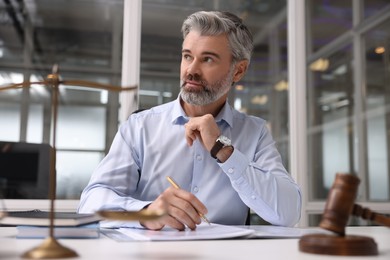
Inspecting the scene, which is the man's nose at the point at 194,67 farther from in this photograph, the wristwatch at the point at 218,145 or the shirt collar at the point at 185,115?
the wristwatch at the point at 218,145

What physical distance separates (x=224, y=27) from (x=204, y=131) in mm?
512

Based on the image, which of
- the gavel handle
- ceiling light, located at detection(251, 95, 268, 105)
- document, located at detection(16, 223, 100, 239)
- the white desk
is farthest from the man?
ceiling light, located at detection(251, 95, 268, 105)

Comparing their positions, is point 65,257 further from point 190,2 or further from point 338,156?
point 338,156

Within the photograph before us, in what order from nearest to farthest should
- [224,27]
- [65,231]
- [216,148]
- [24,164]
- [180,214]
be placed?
[65,231], [180,214], [216,148], [224,27], [24,164]

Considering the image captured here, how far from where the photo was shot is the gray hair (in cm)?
179

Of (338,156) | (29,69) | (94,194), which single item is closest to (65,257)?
(94,194)

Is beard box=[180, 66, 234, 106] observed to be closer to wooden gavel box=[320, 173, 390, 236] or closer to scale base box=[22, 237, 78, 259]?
wooden gavel box=[320, 173, 390, 236]

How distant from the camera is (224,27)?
1805 mm

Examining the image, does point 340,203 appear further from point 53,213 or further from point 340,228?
point 53,213

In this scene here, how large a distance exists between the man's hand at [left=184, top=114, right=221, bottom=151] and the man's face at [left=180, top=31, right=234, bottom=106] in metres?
0.21

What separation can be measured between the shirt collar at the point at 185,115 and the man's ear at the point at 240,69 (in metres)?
0.17

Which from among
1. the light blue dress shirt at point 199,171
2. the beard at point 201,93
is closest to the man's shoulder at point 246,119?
the light blue dress shirt at point 199,171

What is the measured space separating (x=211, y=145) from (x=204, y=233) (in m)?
0.52

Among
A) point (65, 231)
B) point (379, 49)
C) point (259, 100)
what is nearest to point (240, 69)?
point (65, 231)
